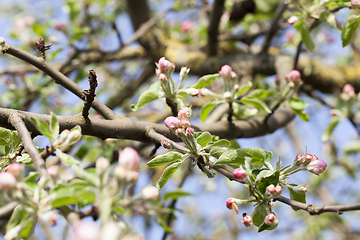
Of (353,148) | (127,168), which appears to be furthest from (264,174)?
(353,148)

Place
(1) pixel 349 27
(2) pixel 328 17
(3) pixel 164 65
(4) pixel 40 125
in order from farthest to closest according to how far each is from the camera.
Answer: (2) pixel 328 17 < (1) pixel 349 27 < (3) pixel 164 65 < (4) pixel 40 125

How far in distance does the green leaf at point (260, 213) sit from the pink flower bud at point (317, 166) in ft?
0.57

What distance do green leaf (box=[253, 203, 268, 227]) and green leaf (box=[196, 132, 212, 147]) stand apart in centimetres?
24

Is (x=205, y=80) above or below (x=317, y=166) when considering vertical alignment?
above

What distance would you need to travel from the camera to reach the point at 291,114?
71.3 inches

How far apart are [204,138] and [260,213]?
0.89 feet

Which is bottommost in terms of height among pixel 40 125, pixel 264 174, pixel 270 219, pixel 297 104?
pixel 297 104

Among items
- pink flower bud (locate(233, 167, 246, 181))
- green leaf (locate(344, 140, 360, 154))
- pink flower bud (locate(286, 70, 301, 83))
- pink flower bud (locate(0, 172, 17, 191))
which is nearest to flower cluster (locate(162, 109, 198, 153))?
pink flower bud (locate(233, 167, 246, 181))

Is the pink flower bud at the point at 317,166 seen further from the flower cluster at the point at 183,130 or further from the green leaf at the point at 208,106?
the green leaf at the point at 208,106

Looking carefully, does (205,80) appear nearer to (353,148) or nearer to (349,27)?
(349,27)

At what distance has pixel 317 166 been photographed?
2.64 ft

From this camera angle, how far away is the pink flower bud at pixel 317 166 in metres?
0.80

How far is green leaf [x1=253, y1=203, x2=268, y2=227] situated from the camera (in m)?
0.79

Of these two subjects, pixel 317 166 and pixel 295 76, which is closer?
pixel 317 166
